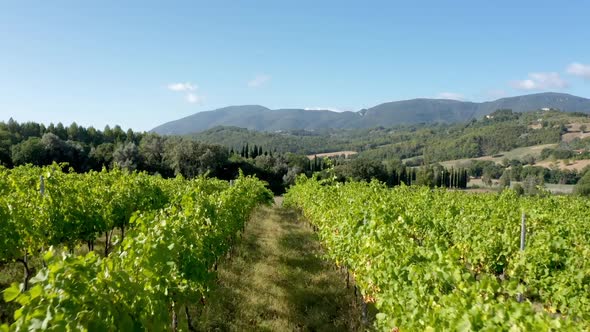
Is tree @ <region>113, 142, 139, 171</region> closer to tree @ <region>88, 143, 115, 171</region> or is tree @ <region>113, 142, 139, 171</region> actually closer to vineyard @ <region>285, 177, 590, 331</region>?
tree @ <region>88, 143, 115, 171</region>

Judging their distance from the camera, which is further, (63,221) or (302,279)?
(302,279)

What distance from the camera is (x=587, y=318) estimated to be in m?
5.38

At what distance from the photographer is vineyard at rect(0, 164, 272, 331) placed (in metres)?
2.76

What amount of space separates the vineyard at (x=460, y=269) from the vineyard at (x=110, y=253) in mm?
2568

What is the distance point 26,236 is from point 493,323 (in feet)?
27.6

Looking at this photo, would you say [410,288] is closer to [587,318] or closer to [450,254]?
[450,254]

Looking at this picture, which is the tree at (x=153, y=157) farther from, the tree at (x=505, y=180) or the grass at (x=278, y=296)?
the tree at (x=505, y=180)

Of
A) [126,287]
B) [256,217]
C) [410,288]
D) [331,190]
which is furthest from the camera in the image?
[256,217]

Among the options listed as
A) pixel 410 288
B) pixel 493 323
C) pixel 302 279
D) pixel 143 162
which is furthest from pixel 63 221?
pixel 143 162

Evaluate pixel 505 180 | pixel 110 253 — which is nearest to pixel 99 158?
pixel 110 253

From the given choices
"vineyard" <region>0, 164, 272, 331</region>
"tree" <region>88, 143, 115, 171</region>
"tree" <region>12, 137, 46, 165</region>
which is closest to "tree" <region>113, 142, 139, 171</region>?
"tree" <region>88, 143, 115, 171</region>

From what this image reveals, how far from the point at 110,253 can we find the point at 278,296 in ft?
21.6

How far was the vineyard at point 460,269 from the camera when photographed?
3.29 metres

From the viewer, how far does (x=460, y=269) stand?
4082 millimetres
